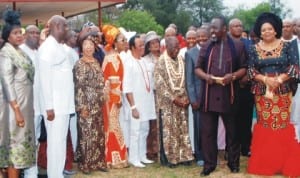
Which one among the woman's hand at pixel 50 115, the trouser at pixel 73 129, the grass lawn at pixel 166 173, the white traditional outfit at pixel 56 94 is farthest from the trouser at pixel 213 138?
the woman's hand at pixel 50 115

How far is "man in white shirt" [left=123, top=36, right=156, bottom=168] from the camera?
7691mm

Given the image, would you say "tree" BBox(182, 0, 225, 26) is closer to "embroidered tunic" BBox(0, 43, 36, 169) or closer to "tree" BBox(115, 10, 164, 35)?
"tree" BBox(115, 10, 164, 35)

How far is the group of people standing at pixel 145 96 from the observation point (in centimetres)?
617

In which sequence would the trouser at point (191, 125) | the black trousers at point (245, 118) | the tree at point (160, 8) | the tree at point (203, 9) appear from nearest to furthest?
the trouser at point (191, 125) → the black trousers at point (245, 118) → the tree at point (160, 8) → the tree at point (203, 9)

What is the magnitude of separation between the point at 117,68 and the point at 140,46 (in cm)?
50

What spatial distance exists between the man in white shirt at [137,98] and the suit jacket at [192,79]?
0.67 m

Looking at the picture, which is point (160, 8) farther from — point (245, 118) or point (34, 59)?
point (34, 59)

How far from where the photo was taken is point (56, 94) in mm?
6496

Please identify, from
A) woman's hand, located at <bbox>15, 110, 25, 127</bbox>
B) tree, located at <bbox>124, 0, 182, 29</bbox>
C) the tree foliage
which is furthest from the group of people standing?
the tree foliage

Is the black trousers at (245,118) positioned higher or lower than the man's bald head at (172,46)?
lower

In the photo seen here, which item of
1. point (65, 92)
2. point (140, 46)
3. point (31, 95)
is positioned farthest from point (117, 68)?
point (31, 95)

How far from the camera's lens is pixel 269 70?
7.04 m

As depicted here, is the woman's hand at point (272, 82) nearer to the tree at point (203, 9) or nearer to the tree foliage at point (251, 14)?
the tree foliage at point (251, 14)

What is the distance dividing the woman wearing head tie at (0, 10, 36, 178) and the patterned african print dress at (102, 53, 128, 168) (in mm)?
1589
